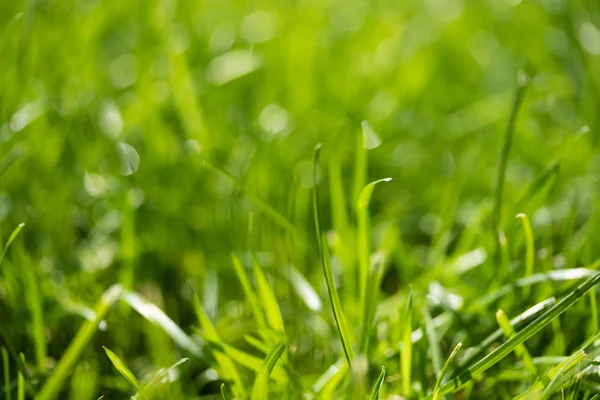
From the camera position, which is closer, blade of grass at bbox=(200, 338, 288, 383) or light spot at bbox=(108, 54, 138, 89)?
blade of grass at bbox=(200, 338, 288, 383)

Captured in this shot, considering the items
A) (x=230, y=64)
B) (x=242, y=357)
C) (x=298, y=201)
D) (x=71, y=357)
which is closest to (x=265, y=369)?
(x=242, y=357)

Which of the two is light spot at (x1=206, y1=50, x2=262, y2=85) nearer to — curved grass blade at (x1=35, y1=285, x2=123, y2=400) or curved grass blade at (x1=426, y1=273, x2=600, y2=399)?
curved grass blade at (x1=35, y1=285, x2=123, y2=400)

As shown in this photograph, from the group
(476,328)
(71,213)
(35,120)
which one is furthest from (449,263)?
(35,120)

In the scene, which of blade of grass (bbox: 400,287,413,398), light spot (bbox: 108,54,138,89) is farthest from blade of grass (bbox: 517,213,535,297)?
light spot (bbox: 108,54,138,89)

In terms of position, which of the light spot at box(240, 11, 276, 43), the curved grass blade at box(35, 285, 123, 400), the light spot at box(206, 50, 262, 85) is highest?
the light spot at box(240, 11, 276, 43)

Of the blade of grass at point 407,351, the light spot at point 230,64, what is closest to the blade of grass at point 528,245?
the blade of grass at point 407,351

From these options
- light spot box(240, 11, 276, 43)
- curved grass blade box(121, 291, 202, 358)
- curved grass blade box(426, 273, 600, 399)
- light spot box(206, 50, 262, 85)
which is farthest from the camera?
light spot box(240, 11, 276, 43)

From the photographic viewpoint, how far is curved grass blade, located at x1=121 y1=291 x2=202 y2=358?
525mm

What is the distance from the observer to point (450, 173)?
829 mm

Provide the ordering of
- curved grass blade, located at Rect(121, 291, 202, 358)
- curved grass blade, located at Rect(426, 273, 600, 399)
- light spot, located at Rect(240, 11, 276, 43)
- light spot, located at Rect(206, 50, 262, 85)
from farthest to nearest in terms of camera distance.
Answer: light spot, located at Rect(240, 11, 276, 43), light spot, located at Rect(206, 50, 262, 85), curved grass blade, located at Rect(121, 291, 202, 358), curved grass blade, located at Rect(426, 273, 600, 399)

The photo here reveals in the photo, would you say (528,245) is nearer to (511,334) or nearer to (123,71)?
(511,334)

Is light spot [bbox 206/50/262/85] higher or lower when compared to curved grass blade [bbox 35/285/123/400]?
higher

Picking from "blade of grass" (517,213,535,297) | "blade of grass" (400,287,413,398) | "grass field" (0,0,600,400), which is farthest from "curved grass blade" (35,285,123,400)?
"blade of grass" (517,213,535,297)

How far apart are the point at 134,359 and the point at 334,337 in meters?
0.21
